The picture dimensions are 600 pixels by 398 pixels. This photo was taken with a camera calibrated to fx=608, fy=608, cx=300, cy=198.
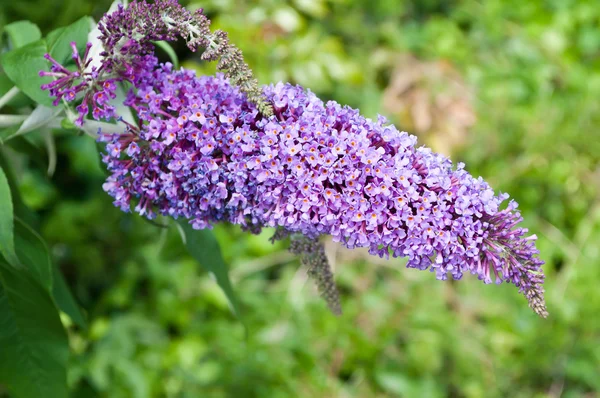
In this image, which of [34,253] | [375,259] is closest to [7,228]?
[34,253]

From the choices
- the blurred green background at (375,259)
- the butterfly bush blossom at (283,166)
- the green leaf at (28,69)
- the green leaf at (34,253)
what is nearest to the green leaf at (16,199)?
the green leaf at (34,253)

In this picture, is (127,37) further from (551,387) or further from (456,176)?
(551,387)

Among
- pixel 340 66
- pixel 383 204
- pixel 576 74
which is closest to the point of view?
pixel 383 204

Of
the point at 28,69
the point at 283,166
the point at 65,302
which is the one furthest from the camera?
the point at 65,302

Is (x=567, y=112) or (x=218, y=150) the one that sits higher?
(x=567, y=112)

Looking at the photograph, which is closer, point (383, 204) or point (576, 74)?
point (383, 204)

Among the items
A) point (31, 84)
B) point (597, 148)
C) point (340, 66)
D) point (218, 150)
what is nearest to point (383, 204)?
point (218, 150)

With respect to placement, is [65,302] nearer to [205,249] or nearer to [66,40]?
[205,249]
